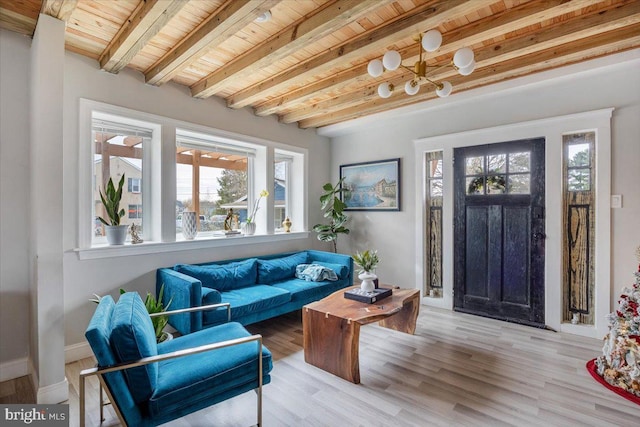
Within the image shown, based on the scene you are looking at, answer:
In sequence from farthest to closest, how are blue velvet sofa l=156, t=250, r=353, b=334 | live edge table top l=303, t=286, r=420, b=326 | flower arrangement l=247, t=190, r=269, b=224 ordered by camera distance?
flower arrangement l=247, t=190, r=269, b=224, blue velvet sofa l=156, t=250, r=353, b=334, live edge table top l=303, t=286, r=420, b=326

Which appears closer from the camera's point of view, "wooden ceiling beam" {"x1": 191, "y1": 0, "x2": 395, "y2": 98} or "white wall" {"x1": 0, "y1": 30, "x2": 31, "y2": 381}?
"wooden ceiling beam" {"x1": 191, "y1": 0, "x2": 395, "y2": 98}

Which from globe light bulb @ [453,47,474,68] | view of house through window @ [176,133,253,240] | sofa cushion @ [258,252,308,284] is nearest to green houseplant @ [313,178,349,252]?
sofa cushion @ [258,252,308,284]

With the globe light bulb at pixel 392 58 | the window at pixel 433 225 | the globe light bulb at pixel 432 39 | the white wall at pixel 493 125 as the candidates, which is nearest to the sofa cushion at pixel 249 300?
the white wall at pixel 493 125

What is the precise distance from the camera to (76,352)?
8.73ft

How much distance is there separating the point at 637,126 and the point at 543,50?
1.13m

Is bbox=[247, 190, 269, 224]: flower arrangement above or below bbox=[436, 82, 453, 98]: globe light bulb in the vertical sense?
below

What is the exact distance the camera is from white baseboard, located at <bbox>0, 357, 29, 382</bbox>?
2.33 metres

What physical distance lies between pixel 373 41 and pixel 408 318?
2604mm

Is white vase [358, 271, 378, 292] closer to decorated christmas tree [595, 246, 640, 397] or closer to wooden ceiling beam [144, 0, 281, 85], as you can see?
decorated christmas tree [595, 246, 640, 397]

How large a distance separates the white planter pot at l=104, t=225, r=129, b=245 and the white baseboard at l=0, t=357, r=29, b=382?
107cm

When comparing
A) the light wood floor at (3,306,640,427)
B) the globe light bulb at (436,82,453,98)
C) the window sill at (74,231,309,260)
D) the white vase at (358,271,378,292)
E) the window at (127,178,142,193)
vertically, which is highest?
the globe light bulb at (436,82,453,98)

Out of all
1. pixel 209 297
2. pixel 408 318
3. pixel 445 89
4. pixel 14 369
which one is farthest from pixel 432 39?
pixel 14 369

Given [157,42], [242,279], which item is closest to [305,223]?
[242,279]

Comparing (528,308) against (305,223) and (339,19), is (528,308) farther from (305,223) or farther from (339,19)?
(339,19)
